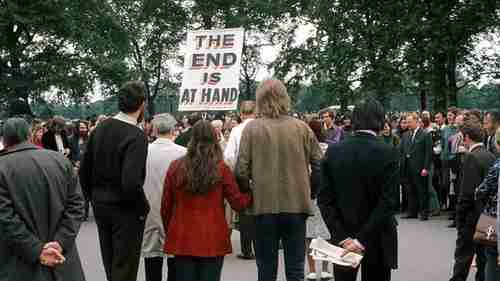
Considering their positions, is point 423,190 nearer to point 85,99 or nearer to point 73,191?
point 73,191

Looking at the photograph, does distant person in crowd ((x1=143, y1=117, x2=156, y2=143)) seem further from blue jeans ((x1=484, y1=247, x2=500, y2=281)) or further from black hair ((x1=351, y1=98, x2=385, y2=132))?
blue jeans ((x1=484, y1=247, x2=500, y2=281))

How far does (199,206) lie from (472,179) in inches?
114

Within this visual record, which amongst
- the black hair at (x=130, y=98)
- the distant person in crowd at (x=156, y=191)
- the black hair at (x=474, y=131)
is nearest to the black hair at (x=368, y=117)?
the black hair at (x=130, y=98)

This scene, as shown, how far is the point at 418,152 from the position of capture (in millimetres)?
14484

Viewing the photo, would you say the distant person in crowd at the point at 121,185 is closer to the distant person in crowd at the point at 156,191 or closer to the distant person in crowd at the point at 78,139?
the distant person in crowd at the point at 156,191

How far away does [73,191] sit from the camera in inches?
204

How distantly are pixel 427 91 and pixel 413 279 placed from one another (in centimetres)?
2053

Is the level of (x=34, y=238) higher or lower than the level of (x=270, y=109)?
lower

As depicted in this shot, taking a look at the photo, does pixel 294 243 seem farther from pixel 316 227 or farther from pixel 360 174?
pixel 316 227

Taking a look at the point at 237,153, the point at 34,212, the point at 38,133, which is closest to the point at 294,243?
the point at 237,153

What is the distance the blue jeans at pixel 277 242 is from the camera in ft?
20.4

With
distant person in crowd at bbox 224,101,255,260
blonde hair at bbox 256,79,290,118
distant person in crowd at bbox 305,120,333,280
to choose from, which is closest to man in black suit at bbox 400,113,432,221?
distant person in crowd at bbox 224,101,255,260

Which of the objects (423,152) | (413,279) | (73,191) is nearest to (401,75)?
(423,152)

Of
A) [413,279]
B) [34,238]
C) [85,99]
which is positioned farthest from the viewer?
[85,99]
